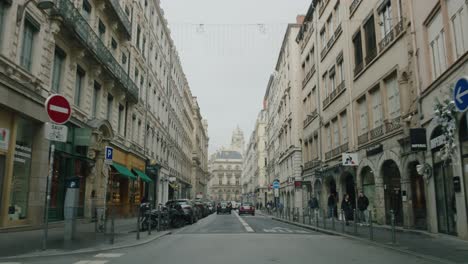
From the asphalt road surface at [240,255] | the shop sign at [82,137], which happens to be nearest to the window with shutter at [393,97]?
the asphalt road surface at [240,255]

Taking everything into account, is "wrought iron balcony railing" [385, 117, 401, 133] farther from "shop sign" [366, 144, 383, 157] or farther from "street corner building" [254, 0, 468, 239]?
"shop sign" [366, 144, 383, 157]

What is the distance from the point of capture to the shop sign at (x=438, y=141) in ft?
44.4

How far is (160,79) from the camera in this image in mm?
40812

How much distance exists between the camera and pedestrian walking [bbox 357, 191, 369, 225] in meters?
20.4

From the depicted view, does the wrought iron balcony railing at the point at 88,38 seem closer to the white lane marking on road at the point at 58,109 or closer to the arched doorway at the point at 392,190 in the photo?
the white lane marking on road at the point at 58,109

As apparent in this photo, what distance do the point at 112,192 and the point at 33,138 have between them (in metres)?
10.4

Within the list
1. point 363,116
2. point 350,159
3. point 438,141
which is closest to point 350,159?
point 350,159

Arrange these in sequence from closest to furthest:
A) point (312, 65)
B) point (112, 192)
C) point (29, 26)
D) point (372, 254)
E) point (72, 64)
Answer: point (372, 254), point (29, 26), point (72, 64), point (112, 192), point (312, 65)

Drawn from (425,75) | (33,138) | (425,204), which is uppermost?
(425,75)

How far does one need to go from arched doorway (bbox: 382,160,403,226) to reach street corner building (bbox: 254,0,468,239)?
0.05 m

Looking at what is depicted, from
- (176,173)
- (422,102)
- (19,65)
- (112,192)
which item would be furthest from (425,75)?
(176,173)

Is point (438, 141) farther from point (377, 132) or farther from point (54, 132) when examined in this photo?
point (54, 132)

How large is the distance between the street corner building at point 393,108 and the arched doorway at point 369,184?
57mm

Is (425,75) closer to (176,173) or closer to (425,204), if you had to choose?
(425,204)
